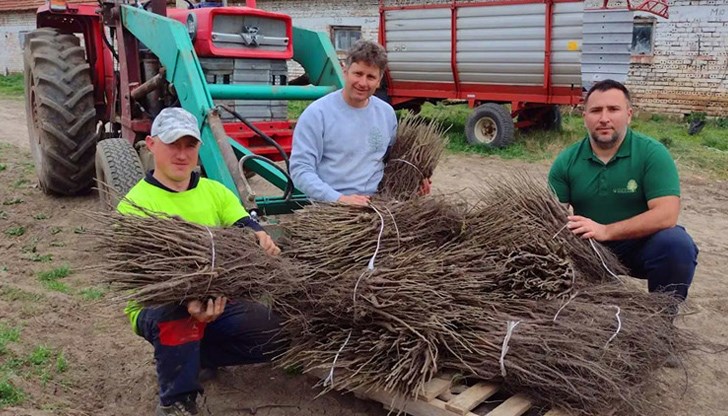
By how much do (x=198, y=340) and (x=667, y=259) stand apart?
2.17 m

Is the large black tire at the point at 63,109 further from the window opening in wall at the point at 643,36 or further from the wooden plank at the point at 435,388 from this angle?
the window opening in wall at the point at 643,36

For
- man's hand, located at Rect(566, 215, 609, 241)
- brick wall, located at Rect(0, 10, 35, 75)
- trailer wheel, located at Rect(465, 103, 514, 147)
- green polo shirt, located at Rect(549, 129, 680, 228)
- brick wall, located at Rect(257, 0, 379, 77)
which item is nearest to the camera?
man's hand, located at Rect(566, 215, 609, 241)

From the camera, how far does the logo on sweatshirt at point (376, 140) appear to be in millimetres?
3588

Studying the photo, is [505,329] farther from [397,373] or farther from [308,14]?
[308,14]

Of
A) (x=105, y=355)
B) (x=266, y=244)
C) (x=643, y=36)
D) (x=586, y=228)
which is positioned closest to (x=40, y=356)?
(x=105, y=355)

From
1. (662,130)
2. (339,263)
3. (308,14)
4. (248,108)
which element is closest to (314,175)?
(339,263)

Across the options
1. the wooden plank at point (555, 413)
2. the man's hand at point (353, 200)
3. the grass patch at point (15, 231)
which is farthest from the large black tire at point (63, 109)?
the wooden plank at point (555, 413)

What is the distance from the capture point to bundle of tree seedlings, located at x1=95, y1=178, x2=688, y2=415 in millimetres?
2420

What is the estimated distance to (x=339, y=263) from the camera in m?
2.71

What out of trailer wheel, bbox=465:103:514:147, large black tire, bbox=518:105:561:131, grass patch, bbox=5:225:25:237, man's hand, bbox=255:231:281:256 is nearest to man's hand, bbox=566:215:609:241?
man's hand, bbox=255:231:281:256

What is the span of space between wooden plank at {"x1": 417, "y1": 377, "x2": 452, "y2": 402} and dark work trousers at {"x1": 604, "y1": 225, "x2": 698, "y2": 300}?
127 centimetres

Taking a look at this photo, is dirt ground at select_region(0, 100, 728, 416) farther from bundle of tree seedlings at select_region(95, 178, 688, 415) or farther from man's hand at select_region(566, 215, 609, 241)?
man's hand at select_region(566, 215, 609, 241)

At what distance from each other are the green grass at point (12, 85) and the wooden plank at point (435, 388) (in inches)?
627

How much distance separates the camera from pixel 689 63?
11773mm
